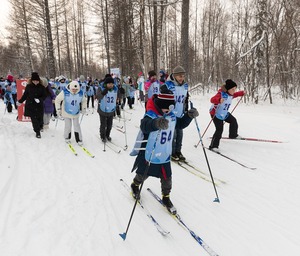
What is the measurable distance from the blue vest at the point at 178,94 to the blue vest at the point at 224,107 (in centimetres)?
126

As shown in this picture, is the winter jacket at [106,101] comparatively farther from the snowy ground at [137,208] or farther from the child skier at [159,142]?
the child skier at [159,142]

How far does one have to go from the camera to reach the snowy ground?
3.01 metres

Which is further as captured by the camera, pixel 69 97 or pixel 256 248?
pixel 69 97

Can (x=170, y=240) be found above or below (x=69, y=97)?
below

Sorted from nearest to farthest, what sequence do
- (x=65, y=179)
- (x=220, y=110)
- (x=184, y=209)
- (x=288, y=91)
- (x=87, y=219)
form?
1. (x=87, y=219)
2. (x=184, y=209)
3. (x=65, y=179)
4. (x=220, y=110)
5. (x=288, y=91)

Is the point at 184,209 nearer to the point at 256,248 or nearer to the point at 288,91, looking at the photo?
the point at 256,248

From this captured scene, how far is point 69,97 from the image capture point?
23.5ft

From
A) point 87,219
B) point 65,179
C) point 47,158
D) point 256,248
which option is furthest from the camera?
point 47,158

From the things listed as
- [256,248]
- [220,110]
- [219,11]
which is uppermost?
[219,11]

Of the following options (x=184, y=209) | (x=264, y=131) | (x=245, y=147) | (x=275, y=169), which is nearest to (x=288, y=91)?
(x=264, y=131)

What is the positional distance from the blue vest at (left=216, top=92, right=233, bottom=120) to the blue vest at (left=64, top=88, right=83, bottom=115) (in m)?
3.93

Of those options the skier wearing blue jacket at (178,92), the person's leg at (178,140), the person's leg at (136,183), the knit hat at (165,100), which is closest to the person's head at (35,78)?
the skier wearing blue jacket at (178,92)

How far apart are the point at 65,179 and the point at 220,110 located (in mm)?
4113

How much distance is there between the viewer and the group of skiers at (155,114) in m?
3.49
